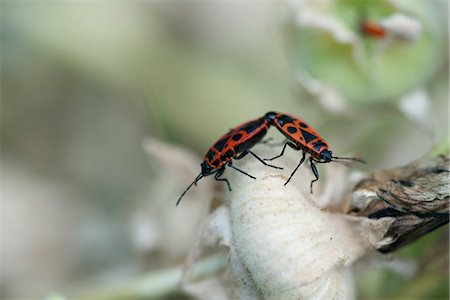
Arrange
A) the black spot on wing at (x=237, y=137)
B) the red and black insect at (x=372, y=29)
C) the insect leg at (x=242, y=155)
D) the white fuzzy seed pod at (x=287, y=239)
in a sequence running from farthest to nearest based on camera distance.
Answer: the red and black insect at (x=372, y=29) < the black spot on wing at (x=237, y=137) < the insect leg at (x=242, y=155) < the white fuzzy seed pod at (x=287, y=239)

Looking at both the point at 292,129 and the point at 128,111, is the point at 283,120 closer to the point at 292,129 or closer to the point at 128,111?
the point at 292,129

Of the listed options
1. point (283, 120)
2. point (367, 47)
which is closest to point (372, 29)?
point (367, 47)

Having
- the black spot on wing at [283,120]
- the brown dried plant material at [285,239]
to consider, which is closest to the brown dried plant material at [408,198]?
the brown dried plant material at [285,239]

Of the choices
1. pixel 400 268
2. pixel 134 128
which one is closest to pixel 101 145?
pixel 134 128

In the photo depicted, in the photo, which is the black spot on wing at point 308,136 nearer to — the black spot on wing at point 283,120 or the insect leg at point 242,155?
the black spot on wing at point 283,120

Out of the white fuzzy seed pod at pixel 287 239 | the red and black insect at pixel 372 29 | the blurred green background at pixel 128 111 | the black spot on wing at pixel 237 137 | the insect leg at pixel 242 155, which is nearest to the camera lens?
the white fuzzy seed pod at pixel 287 239

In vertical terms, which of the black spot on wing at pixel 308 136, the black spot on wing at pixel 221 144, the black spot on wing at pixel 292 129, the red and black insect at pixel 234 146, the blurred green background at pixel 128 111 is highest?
the blurred green background at pixel 128 111

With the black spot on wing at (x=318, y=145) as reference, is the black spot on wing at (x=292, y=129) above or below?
above
